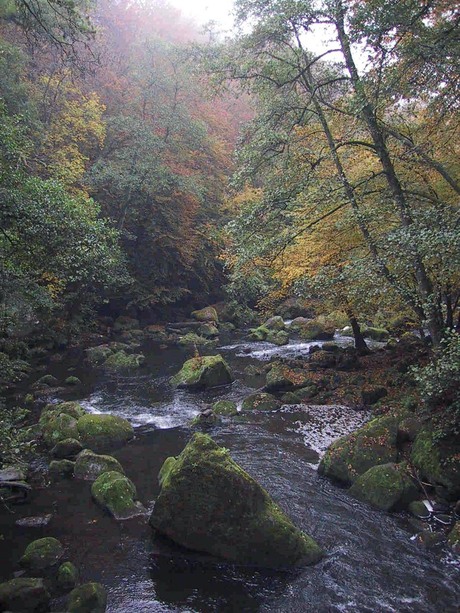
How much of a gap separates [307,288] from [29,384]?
10543 mm

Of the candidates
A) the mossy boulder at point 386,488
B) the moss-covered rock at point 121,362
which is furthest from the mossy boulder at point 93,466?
the moss-covered rock at point 121,362

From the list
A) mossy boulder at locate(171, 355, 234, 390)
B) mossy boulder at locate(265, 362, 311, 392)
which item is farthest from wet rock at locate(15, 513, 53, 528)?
mossy boulder at locate(265, 362, 311, 392)

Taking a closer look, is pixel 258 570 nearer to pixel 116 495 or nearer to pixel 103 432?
pixel 116 495

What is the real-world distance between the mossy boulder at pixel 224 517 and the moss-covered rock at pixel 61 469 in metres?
3.14

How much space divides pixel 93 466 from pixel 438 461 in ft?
21.7

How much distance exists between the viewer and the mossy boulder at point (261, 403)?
1270 centimetres

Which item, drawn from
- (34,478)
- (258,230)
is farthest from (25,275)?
(258,230)

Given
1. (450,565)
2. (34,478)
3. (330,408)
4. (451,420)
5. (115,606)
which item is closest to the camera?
(115,606)

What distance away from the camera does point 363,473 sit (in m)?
7.95

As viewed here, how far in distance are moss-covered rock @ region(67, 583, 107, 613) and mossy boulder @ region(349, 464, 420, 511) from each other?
461cm

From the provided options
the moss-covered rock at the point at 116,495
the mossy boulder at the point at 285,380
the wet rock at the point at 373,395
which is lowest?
the moss-covered rock at the point at 116,495

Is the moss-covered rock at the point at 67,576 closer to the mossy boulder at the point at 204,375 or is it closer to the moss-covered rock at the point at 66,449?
the moss-covered rock at the point at 66,449

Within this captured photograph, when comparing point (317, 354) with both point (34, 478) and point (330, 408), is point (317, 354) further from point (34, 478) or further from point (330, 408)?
point (34, 478)

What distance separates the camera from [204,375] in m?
15.4
